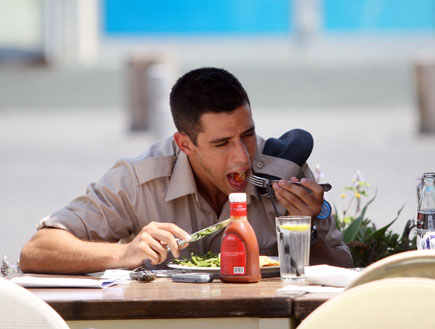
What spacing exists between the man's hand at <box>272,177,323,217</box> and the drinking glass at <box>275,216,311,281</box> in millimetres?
232

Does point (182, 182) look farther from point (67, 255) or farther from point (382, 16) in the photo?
point (382, 16)

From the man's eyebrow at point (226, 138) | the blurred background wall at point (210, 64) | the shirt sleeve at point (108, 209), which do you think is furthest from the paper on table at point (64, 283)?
the blurred background wall at point (210, 64)

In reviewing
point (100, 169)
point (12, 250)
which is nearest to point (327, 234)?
point (12, 250)

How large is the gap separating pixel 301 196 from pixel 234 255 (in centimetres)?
36

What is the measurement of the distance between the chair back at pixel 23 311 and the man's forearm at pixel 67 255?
2.54ft

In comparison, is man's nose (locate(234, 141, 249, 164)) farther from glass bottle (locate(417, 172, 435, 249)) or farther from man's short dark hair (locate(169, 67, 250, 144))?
glass bottle (locate(417, 172, 435, 249))

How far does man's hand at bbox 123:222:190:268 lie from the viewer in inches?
93.0

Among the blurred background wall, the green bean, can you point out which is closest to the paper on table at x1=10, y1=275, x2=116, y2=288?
the green bean

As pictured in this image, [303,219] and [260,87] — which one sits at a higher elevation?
[260,87]

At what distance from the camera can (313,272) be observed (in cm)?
214

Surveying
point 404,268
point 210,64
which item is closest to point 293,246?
point 404,268

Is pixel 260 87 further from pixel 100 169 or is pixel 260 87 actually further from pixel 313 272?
pixel 313 272

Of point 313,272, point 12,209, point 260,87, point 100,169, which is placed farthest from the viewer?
point 260,87

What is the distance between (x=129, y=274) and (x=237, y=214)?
372 millimetres
